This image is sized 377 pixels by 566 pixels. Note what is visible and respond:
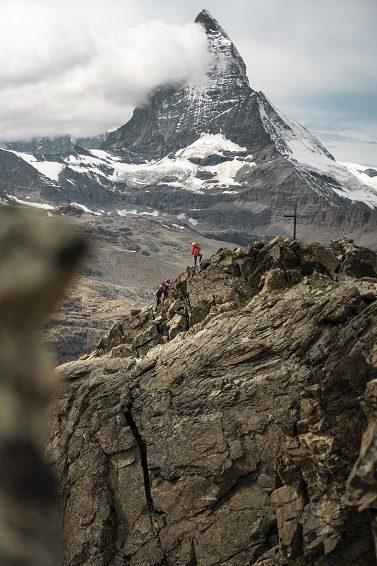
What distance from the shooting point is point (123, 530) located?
28.7 metres

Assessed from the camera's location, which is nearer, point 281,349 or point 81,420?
point 281,349

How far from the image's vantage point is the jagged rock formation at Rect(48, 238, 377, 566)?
912 inches

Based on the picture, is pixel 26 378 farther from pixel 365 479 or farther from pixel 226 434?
pixel 226 434

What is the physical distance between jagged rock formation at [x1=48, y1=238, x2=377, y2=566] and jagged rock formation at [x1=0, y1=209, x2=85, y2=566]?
1864cm

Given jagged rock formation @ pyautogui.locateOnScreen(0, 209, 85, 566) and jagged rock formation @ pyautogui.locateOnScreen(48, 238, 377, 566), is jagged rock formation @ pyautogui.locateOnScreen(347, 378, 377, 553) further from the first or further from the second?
jagged rock formation @ pyautogui.locateOnScreen(48, 238, 377, 566)

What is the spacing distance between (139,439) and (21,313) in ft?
85.7

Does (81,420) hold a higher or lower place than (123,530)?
higher

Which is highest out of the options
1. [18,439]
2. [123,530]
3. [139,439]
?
[18,439]

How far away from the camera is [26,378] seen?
466 cm

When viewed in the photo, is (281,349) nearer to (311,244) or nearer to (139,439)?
(139,439)

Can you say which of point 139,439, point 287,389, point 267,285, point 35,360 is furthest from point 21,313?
point 267,285

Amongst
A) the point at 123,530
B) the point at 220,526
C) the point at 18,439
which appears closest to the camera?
the point at 18,439

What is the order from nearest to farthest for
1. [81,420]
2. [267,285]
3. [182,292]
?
1. [81,420]
2. [267,285]
3. [182,292]

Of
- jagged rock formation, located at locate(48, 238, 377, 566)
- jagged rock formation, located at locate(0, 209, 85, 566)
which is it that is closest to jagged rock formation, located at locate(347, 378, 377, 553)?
jagged rock formation, located at locate(0, 209, 85, 566)
